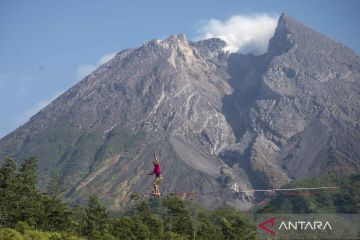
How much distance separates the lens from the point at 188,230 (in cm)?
9781

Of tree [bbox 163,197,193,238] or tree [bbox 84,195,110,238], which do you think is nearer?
tree [bbox 84,195,110,238]

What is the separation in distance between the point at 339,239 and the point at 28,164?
3356 inches

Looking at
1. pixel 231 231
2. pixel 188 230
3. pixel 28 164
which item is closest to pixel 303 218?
pixel 231 231

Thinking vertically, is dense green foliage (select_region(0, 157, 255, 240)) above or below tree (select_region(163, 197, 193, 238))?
below

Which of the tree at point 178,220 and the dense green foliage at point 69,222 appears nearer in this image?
the dense green foliage at point 69,222

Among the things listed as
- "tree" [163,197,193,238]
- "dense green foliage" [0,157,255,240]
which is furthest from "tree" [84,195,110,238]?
"tree" [163,197,193,238]

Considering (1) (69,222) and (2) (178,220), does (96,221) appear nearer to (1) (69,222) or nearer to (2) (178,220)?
(1) (69,222)

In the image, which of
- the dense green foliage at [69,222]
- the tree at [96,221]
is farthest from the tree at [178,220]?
the tree at [96,221]

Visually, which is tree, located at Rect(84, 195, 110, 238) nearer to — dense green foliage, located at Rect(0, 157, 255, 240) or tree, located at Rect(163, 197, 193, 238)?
dense green foliage, located at Rect(0, 157, 255, 240)

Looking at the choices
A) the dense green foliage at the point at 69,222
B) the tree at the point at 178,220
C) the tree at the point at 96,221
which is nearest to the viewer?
the dense green foliage at the point at 69,222

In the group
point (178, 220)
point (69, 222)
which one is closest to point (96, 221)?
point (69, 222)

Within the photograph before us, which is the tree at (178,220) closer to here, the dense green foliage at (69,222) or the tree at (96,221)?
the dense green foliage at (69,222)

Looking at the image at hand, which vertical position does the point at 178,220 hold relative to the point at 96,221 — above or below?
above

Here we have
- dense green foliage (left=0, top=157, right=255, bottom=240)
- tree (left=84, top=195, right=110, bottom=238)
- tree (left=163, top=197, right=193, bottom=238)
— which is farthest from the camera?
tree (left=163, top=197, right=193, bottom=238)
